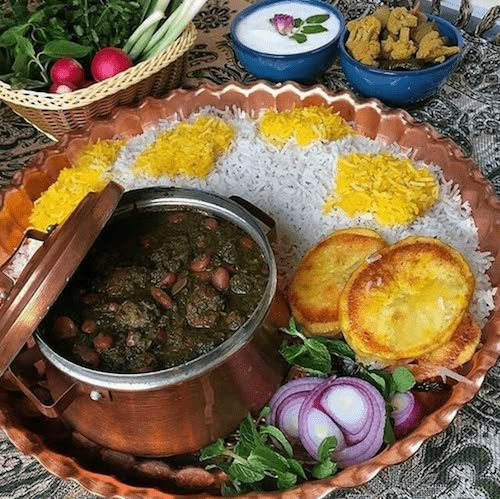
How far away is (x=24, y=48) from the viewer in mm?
1838

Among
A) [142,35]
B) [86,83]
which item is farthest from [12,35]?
[142,35]

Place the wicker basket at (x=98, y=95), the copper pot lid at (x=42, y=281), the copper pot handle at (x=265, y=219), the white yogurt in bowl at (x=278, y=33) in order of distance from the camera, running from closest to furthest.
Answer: the copper pot lid at (x=42, y=281), the copper pot handle at (x=265, y=219), the wicker basket at (x=98, y=95), the white yogurt in bowl at (x=278, y=33)

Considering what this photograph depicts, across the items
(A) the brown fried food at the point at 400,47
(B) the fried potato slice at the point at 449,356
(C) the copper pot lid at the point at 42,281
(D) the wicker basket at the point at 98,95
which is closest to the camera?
(C) the copper pot lid at the point at 42,281

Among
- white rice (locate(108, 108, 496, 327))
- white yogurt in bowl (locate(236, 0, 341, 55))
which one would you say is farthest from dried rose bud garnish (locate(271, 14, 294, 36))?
white rice (locate(108, 108, 496, 327))

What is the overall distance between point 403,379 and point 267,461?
281 mm

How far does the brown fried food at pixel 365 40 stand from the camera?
6.19 feet

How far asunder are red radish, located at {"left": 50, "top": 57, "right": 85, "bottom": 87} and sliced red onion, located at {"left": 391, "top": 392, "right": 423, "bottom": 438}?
1.13m

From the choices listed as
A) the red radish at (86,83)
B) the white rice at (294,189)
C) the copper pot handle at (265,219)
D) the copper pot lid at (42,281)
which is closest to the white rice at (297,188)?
the white rice at (294,189)

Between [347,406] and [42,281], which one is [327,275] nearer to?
[347,406]

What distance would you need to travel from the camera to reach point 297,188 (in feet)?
5.49

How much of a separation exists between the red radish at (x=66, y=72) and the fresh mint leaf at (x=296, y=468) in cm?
114

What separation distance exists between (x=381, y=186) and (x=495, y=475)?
63 centimetres

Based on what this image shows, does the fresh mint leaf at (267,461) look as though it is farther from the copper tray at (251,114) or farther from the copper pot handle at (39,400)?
the copper pot handle at (39,400)

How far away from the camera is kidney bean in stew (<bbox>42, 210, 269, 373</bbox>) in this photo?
120cm
